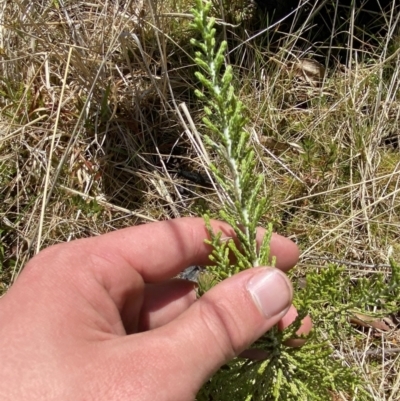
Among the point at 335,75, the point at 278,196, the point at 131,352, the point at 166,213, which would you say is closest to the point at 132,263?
the point at 131,352

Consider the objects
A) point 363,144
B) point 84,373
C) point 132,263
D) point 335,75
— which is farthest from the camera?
point 335,75

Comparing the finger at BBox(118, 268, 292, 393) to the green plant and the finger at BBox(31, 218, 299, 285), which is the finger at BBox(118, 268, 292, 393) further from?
the finger at BBox(31, 218, 299, 285)

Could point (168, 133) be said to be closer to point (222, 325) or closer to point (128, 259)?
point (128, 259)

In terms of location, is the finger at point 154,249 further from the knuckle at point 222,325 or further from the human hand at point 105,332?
the knuckle at point 222,325

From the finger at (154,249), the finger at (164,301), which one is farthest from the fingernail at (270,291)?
the finger at (164,301)

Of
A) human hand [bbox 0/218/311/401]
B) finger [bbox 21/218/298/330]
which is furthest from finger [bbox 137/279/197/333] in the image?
human hand [bbox 0/218/311/401]

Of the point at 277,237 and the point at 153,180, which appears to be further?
the point at 153,180

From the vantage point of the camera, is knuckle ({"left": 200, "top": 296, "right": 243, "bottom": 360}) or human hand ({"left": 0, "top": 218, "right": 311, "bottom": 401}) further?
knuckle ({"left": 200, "top": 296, "right": 243, "bottom": 360})

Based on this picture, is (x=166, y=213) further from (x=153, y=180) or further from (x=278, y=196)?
(x=278, y=196)
